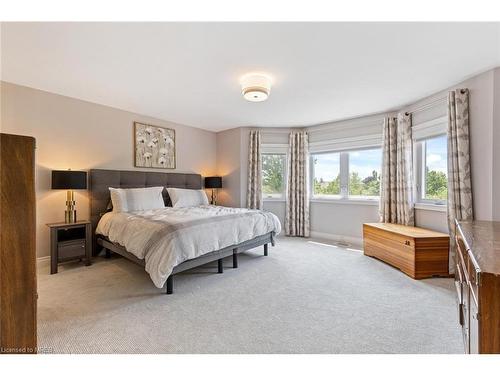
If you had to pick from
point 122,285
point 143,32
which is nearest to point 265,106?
point 143,32

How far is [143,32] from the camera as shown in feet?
5.92

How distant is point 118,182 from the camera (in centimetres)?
370

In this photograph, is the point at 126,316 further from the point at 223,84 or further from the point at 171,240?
the point at 223,84

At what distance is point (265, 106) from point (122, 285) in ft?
10.3

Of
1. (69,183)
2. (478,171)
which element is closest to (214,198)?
(69,183)

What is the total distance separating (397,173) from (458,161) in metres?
0.97

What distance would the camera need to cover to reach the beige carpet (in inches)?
62.6

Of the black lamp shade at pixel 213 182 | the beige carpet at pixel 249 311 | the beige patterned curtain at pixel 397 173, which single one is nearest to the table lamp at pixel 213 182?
the black lamp shade at pixel 213 182

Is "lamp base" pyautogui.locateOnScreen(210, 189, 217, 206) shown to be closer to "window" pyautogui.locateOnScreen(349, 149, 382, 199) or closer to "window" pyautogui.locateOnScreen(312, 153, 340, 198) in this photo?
"window" pyautogui.locateOnScreen(312, 153, 340, 198)

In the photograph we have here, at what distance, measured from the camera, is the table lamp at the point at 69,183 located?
9.45 feet

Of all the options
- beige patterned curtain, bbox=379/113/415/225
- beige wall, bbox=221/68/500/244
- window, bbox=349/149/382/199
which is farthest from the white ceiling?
window, bbox=349/149/382/199

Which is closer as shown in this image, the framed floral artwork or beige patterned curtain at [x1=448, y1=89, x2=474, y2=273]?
beige patterned curtain at [x1=448, y1=89, x2=474, y2=273]

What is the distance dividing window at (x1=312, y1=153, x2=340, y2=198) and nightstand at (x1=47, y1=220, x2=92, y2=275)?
163 inches

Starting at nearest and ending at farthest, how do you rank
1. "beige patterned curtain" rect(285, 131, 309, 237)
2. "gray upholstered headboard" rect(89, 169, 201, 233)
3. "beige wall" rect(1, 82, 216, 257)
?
"beige wall" rect(1, 82, 216, 257), "gray upholstered headboard" rect(89, 169, 201, 233), "beige patterned curtain" rect(285, 131, 309, 237)
